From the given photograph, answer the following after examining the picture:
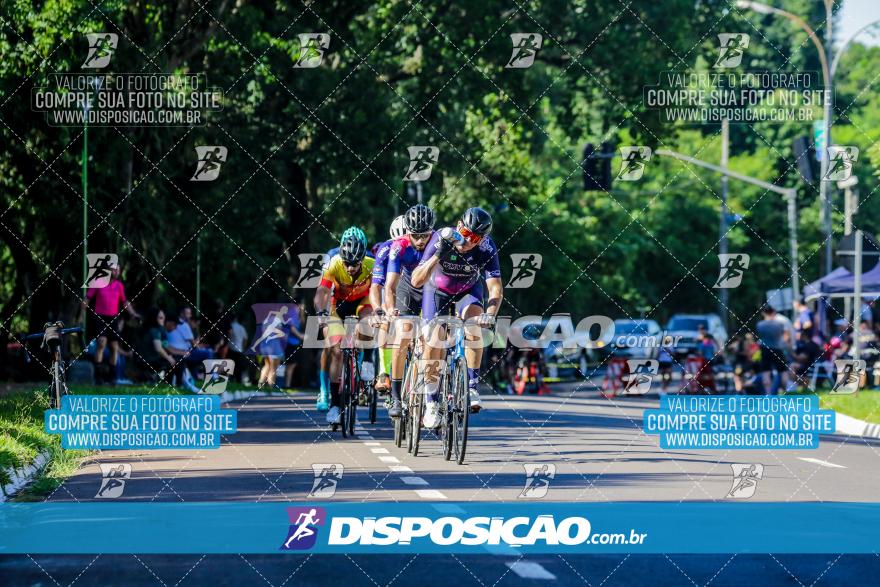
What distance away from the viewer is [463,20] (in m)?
35.0

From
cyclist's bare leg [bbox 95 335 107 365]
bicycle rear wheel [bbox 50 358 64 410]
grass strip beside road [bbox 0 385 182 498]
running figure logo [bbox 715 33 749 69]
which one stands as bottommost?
cyclist's bare leg [bbox 95 335 107 365]

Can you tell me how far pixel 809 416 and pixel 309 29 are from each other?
14341mm

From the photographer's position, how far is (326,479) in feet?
43.0

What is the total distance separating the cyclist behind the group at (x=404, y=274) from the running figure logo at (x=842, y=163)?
1005 cm

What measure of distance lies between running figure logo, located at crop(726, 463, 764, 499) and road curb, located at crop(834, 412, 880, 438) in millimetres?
7231

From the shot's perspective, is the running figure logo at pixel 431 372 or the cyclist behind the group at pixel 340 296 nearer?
the running figure logo at pixel 431 372

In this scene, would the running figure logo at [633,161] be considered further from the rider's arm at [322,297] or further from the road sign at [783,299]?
the road sign at [783,299]

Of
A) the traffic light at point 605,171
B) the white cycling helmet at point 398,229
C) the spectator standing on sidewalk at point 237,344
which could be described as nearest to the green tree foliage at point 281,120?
the spectator standing on sidewalk at point 237,344


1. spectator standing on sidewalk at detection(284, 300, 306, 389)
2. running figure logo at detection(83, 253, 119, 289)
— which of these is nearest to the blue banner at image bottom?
running figure logo at detection(83, 253, 119, 289)

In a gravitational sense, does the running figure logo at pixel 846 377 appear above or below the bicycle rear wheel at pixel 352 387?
below

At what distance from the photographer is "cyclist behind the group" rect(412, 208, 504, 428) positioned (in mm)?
13703

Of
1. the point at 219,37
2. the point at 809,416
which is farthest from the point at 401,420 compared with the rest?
the point at 219,37

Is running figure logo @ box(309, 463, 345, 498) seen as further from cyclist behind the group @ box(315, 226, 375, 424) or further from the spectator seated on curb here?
the spectator seated on curb

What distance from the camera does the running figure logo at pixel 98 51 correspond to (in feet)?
83.4
